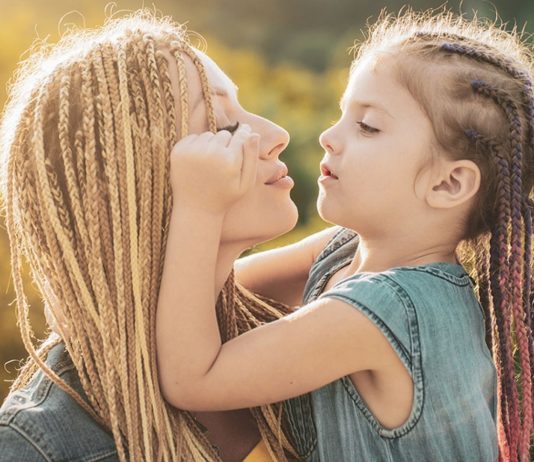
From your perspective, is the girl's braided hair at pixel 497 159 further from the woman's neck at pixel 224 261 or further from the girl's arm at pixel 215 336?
the woman's neck at pixel 224 261

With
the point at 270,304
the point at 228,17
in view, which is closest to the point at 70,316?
the point at 270,304

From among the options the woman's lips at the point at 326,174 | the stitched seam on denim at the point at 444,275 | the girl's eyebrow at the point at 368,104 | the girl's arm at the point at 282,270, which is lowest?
the stitched seam on denim at the point at 444,275

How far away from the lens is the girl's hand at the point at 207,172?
2.13 meters

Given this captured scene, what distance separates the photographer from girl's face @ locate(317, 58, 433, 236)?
8.21 feet

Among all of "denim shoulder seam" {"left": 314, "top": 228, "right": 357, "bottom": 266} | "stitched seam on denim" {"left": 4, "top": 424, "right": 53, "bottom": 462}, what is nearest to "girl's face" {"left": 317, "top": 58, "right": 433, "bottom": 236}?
"denim shoulder seam" {"left": 314, "top": 228, "right": 357, "bottom": 266}

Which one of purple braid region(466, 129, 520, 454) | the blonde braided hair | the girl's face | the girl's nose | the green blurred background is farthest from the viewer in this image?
the green blurred background

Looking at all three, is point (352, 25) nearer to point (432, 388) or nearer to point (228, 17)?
point (228, 17)

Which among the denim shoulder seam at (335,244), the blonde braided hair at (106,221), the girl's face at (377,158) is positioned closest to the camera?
the blonde braided hair at (106,221)

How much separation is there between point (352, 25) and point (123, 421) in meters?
13.8

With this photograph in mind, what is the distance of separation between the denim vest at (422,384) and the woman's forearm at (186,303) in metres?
0.33

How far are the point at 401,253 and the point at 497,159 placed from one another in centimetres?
37

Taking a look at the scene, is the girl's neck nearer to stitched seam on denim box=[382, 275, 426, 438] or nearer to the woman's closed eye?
stitched seam on denim box=[382, 275, 426, 438]

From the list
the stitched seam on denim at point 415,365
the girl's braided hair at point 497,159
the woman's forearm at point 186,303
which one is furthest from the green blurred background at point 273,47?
the stitched seam on denim at point 415,365

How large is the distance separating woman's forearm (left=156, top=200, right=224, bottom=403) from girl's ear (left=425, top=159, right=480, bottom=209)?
2.25 ft
